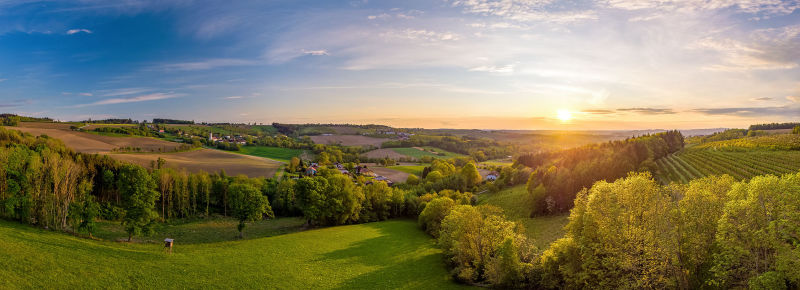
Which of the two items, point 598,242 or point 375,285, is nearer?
point 598,242

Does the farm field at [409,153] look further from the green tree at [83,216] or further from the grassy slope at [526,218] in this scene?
the green tree at [83,216]

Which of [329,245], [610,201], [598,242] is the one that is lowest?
[329,245]

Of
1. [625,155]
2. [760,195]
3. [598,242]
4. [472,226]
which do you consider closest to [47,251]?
[472,226]

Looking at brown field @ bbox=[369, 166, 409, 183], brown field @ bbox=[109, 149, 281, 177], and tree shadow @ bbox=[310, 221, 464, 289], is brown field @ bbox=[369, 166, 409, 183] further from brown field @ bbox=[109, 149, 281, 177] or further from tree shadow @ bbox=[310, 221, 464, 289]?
tree shadow @ bbox=[310, 221, 464, 289]

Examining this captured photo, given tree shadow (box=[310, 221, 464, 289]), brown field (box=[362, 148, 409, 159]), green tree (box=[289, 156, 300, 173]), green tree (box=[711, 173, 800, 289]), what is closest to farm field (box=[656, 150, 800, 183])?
green tree (box=[711, 173, 800, 289])

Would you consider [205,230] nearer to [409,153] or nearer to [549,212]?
[549,212]

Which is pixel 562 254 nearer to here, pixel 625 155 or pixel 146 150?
pixel 625 155
